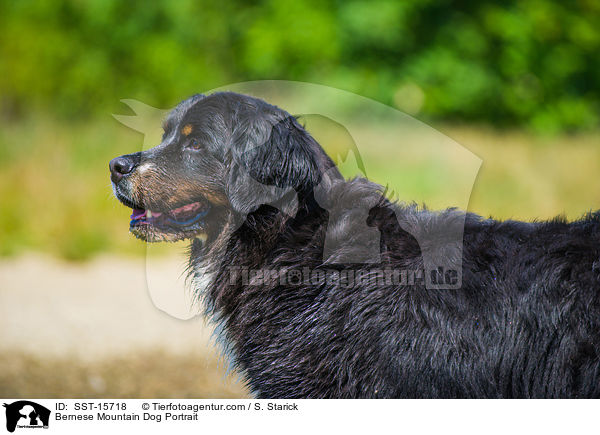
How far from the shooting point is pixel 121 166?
3.25 m

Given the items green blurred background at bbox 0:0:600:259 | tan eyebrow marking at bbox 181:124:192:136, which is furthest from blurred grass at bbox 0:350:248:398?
green blurred background at bbox 0:0:600:259

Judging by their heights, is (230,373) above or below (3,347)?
below

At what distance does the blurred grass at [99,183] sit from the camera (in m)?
8.03

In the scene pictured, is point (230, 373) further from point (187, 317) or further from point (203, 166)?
point (203, 166)

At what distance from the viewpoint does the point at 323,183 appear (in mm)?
3061

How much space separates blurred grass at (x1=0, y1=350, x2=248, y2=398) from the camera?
443 cm

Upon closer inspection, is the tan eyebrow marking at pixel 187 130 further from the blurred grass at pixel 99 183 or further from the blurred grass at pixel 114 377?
the blurred grass at pixel 99 183

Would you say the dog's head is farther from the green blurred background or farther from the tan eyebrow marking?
the green blurred background

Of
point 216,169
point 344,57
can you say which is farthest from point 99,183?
point 344,57

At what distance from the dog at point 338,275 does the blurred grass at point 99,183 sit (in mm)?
3870
